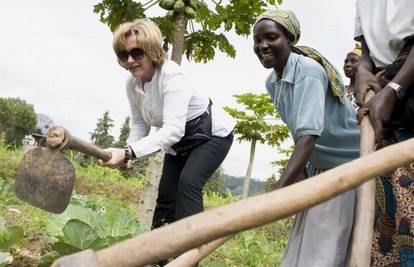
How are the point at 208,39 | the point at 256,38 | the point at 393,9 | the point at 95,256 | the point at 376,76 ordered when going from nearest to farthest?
1. the point at 95,256
2. the point at 393,9
3. the point at 376,76
4. the point at 256,38
5. the point at 208,39

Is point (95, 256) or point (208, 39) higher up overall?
point (208, 39)

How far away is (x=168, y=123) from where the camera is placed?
2430 millimetres

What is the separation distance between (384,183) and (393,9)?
0.55 m

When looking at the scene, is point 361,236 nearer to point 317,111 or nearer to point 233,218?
point 317,111

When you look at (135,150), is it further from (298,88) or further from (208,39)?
(208,39)

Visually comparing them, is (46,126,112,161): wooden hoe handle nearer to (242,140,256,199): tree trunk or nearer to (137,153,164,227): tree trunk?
(137,153,164,227): tree trunk

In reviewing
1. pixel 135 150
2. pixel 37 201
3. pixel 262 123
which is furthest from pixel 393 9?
pixel 262 123

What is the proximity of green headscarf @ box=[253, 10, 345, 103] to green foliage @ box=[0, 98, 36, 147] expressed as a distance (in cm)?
2884

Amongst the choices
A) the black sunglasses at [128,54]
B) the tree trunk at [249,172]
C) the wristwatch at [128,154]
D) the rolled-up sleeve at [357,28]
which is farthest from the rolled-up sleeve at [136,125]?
the tree trunk at [249,172]

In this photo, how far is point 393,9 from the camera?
160 cm

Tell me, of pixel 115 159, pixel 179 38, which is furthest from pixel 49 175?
pixel 179 38

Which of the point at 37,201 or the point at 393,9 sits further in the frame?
the point at 37,201

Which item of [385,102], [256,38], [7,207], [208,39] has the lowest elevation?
[7,207]

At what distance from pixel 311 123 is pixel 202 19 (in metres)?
5.20
